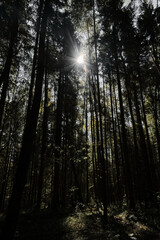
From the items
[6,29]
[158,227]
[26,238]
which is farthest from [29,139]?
[6,29]

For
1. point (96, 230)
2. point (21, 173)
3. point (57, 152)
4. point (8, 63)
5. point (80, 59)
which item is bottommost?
point (96, 230)

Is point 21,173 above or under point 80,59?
under

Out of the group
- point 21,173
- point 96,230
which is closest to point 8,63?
point 21,173

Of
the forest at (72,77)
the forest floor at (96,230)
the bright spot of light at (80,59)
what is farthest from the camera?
the bright spot of light at (80,59)

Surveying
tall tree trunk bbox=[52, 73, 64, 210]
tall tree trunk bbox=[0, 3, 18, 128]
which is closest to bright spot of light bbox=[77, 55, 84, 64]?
tall tree trunk bbox=[52, 73, 64, 210]

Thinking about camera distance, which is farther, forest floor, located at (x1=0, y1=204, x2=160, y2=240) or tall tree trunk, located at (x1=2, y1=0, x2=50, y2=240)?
forest floor, located at (x1=0, y1=204, x2=160, y2=240)

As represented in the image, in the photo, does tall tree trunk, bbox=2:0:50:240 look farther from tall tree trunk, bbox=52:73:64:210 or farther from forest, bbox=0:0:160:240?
tall tree trunk, bbox=52:73:64:210

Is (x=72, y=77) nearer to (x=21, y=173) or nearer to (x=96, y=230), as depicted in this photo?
(x=21, y=173)

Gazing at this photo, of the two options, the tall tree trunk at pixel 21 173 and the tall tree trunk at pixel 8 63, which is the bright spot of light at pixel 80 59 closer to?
the tall tree trunk at pixel 8 63

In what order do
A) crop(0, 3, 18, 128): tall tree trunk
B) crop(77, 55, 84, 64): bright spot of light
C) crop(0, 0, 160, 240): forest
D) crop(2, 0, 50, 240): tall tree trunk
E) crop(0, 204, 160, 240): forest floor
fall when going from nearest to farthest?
crop(2, 0, 50, 240): tall tree trunk < crop(0, 204, 160, 240): forest floor < crop(0, 0, 160, 240): forest < crop(0, 3, 18, 128): tall tree trunk < crop(77, 55, 84, 64): bright spot of light

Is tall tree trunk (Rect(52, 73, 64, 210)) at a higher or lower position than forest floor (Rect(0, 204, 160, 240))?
higher

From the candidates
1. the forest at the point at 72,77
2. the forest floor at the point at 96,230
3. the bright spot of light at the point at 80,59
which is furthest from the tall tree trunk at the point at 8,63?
the forest floor at the point at 96,230

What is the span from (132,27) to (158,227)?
11457 mm

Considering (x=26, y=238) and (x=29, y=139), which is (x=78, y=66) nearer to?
(x=29, y=139)
